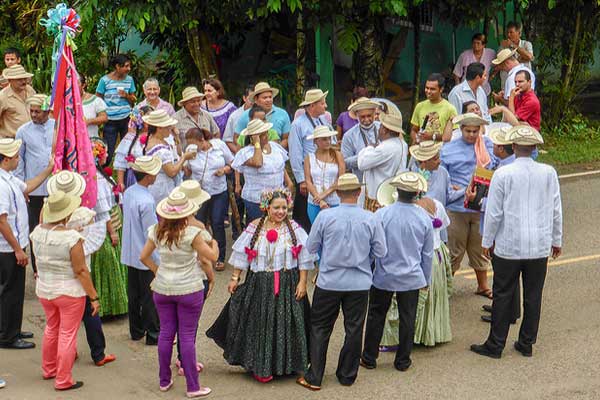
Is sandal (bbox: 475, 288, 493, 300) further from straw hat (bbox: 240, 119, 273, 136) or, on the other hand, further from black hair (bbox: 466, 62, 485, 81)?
black hair (bbox: 466, 62, 485, 81)

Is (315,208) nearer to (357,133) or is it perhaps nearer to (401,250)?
(357,133)

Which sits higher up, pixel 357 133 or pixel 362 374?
pixel 357 133

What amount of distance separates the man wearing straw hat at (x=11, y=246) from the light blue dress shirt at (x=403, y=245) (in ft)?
10.3

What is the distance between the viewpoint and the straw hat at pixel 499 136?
31.8ft

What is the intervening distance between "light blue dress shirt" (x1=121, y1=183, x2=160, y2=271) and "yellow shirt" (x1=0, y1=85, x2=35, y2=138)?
3379 millimetres

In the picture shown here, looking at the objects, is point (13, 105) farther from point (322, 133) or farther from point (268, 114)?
point (322, 133)

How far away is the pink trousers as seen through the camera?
27.0ft

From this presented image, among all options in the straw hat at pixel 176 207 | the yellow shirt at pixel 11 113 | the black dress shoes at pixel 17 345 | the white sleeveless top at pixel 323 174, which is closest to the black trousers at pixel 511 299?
the white sleeveless top at pixel 323 174

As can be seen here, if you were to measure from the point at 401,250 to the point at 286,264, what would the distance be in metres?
0.95

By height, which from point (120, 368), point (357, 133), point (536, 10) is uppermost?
point (536, 10)

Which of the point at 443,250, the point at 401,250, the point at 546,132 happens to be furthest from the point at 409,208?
the point at 546,132

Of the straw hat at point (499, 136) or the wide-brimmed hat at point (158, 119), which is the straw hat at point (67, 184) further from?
the straw hat at point (499, 136)

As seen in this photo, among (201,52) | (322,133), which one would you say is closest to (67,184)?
(322,133)

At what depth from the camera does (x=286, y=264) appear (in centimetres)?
856
